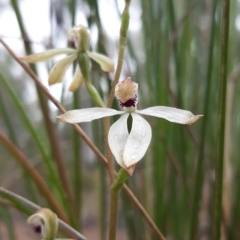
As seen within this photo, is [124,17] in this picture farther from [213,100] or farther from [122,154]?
[213,100]

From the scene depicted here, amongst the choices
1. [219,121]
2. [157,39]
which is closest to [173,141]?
[157,39]

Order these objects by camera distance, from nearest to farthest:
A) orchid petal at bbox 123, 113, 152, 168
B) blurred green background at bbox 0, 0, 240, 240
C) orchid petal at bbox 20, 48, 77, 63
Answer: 1. orchid petal at bbox 123, 113, 152, 168
2. orchid petal at bbox 20, 48, 77, 63
3. blurred green background at bbox 0, 0, 240, 240

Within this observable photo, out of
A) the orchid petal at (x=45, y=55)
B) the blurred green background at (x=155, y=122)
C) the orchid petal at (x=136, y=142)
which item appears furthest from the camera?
the blurred green background at (x=155, y=122)

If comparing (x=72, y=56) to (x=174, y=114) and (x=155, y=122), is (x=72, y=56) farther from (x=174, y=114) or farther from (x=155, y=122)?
(x=155, y=122)

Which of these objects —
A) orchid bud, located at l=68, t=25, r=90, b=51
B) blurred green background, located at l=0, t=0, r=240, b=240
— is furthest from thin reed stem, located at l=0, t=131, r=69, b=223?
orchid bud, located at l=68, t=25, r=90, b=51

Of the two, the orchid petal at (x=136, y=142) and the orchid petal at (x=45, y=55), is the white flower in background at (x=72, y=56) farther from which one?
the orchid petal at (x=136, y=142)

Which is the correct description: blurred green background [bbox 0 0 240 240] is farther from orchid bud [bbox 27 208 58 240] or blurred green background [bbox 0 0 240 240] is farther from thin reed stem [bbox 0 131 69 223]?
orchid bud [bbox 27 208 58 240]

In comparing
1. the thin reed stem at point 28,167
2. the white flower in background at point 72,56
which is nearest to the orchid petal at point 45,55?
the white flower in background at point 72,56
